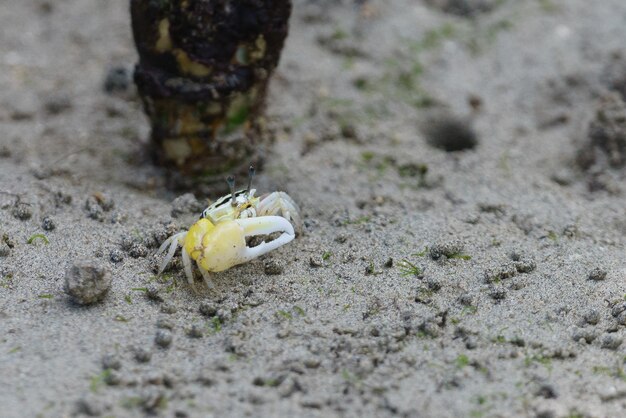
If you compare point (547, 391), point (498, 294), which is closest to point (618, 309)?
point (498, 294)

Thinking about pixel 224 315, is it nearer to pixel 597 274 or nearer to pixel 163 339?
pixel 163 339

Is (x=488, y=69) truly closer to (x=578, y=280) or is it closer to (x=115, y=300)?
(x=578, y=280)

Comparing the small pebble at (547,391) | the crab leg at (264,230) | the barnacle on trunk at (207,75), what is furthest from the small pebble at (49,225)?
the small pebble at (547,391)

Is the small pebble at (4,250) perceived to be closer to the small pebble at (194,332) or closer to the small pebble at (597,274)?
the small pebble at (194,332)

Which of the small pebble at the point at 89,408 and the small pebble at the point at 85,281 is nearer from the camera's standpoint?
the small pebble at the point at 89,408

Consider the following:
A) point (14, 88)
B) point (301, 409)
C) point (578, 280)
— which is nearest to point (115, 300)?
point (301, 409)

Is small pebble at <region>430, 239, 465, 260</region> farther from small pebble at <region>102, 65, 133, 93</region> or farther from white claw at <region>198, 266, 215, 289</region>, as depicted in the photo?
small pebble at <region>102, 65, 133, 93</region>

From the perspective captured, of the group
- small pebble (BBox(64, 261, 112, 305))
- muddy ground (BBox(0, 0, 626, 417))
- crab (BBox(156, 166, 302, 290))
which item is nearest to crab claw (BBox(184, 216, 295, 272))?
crab (BBox(156, 166, 302, 290))
